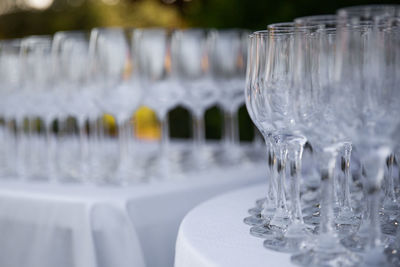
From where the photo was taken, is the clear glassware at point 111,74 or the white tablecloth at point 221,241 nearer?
the white tablecloth at point 221,241

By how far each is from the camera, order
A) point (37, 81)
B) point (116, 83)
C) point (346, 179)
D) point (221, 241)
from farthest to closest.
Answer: point (37, 81)
point (116, 83)
point (346, 179)
point (221, 241)

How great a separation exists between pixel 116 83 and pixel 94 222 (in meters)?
0.48

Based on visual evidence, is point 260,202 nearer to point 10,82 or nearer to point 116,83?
point 116,83

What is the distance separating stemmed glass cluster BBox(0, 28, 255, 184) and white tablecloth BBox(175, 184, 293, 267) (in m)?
0.49

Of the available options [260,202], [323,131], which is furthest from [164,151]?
[323,131]

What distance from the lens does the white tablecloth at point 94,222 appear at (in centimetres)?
121

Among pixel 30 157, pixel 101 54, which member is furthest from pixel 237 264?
pixel 30 157

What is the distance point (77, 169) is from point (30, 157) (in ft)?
1.12

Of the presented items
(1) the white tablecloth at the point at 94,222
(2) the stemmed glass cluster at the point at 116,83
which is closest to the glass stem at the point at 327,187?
(1) the white tablecloth at the point at 94,222

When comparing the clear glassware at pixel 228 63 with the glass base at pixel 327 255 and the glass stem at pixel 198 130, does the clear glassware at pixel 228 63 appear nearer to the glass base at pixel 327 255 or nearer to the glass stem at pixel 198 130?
the glass stem at pixel 198 130

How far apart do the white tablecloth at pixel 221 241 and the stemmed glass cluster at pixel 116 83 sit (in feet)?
1.62

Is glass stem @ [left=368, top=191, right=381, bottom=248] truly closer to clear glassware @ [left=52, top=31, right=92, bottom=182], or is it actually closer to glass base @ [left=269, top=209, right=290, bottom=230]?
glass base @ [left=269, top=209, right=290, bottom=230]

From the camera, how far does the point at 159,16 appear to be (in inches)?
316

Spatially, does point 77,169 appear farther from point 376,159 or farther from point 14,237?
point 376,159
